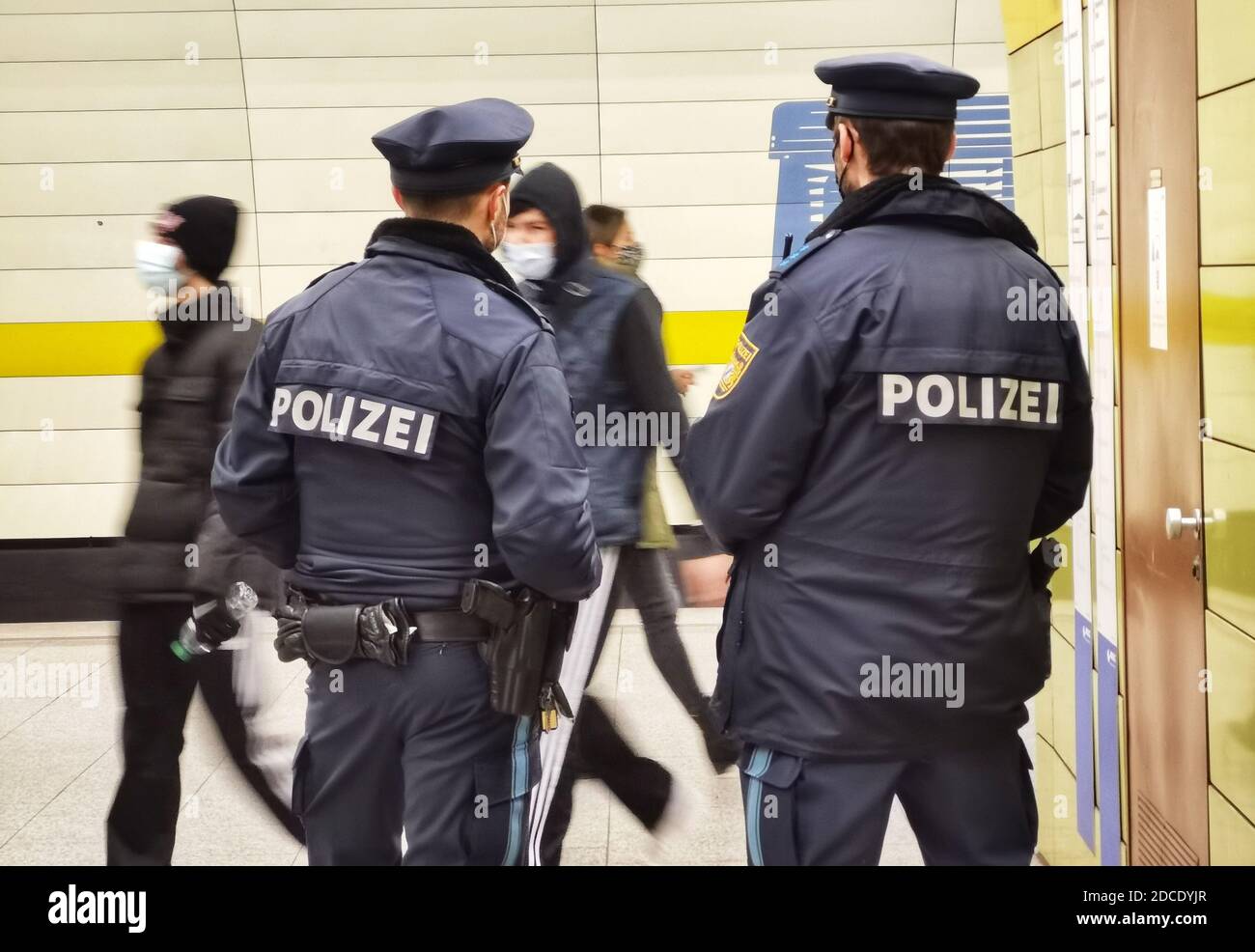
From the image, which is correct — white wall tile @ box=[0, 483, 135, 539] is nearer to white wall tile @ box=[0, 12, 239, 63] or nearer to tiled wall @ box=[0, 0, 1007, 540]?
tiled wall @ box=[0, 0, 1007, 540]

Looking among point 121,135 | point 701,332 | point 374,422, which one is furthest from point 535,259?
point 121,135

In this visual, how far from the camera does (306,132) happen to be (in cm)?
627

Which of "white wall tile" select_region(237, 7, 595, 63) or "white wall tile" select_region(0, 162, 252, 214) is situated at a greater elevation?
"white wall tile" select_region(237, 7, 595, 63)

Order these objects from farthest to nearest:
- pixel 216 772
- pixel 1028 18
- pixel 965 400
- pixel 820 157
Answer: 1. pixel 820 157
2. pixel 216 772
3. pixel 1028 18
4. pixel 965 400

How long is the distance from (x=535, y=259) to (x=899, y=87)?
1193mm

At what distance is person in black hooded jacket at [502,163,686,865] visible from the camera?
2.96 meters

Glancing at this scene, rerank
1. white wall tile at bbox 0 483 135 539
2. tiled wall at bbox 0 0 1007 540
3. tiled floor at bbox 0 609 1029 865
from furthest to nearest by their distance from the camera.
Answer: tiled wall at bbox 0 0 1007 540
white wall tile at bbox 0 483 135 539
tiled floor at bbox 0 609 1029 865

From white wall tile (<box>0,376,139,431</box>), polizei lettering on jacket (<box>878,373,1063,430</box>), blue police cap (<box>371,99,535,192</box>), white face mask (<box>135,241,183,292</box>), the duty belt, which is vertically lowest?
the duty belt

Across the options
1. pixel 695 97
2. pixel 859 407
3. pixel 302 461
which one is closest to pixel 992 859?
pixel 859 407

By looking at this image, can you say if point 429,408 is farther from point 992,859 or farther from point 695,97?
point 695,97

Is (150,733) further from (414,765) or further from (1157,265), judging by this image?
(1157,265)

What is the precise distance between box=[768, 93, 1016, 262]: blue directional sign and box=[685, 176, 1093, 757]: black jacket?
A: 4124 millimetres

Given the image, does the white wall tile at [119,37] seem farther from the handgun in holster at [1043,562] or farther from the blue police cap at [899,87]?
the handgun in holster at [1043,562]

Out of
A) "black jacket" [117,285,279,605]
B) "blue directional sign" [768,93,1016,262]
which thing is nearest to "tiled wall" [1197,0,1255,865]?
"black jacket" [117,285,279,605]
